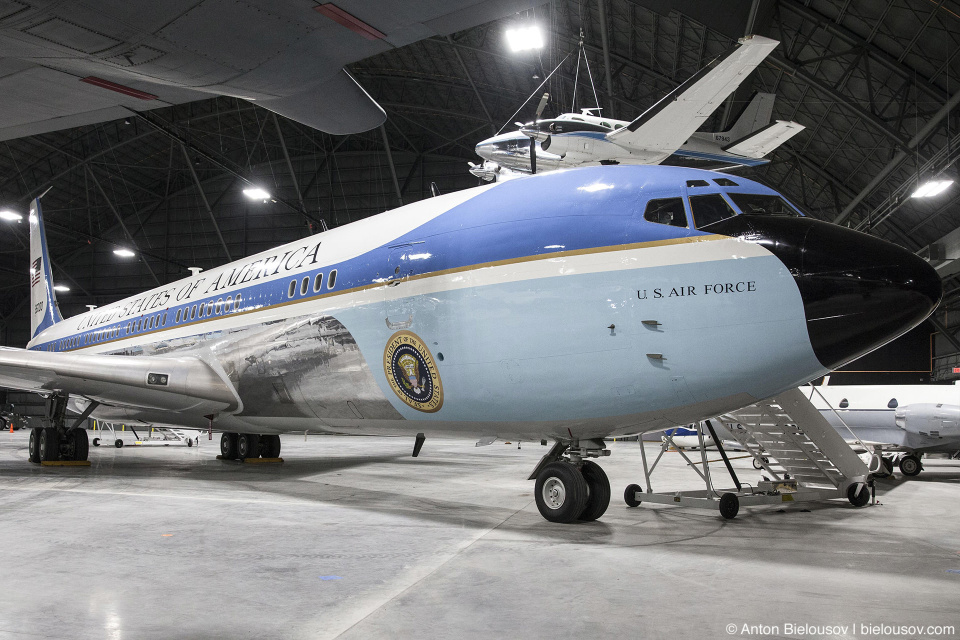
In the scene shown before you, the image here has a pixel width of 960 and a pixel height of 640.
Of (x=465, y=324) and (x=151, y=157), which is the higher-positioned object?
(x=151, y=157)

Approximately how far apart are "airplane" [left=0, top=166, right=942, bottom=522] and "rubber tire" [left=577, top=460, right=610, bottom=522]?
2 cm

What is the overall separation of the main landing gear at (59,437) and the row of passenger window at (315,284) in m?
6.81

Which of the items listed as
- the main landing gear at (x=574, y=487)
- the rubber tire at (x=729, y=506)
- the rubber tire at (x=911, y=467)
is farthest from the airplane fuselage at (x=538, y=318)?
the rubber tire at (x=911, y=467)

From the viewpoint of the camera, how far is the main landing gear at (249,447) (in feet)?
51.0

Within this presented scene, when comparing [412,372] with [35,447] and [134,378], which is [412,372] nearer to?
[134,378]

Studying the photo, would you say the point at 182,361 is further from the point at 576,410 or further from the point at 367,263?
the point at 576,410

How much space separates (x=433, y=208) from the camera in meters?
8.23

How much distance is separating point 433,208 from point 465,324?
1824 millimetres

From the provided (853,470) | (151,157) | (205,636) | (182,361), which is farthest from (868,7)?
(151,157)

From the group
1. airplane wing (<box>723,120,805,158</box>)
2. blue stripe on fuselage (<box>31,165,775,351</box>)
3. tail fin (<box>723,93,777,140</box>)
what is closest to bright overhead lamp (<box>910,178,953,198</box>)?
airplane wing (<box>723,120,805,158</box>)

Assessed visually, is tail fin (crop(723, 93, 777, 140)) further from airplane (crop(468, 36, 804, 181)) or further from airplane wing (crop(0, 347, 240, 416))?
airplane wing (crop(0, 347, 240, 416))

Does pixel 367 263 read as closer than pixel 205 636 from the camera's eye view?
No

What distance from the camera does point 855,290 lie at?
5.46 meters

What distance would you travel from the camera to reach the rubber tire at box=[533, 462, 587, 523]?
695 cm
